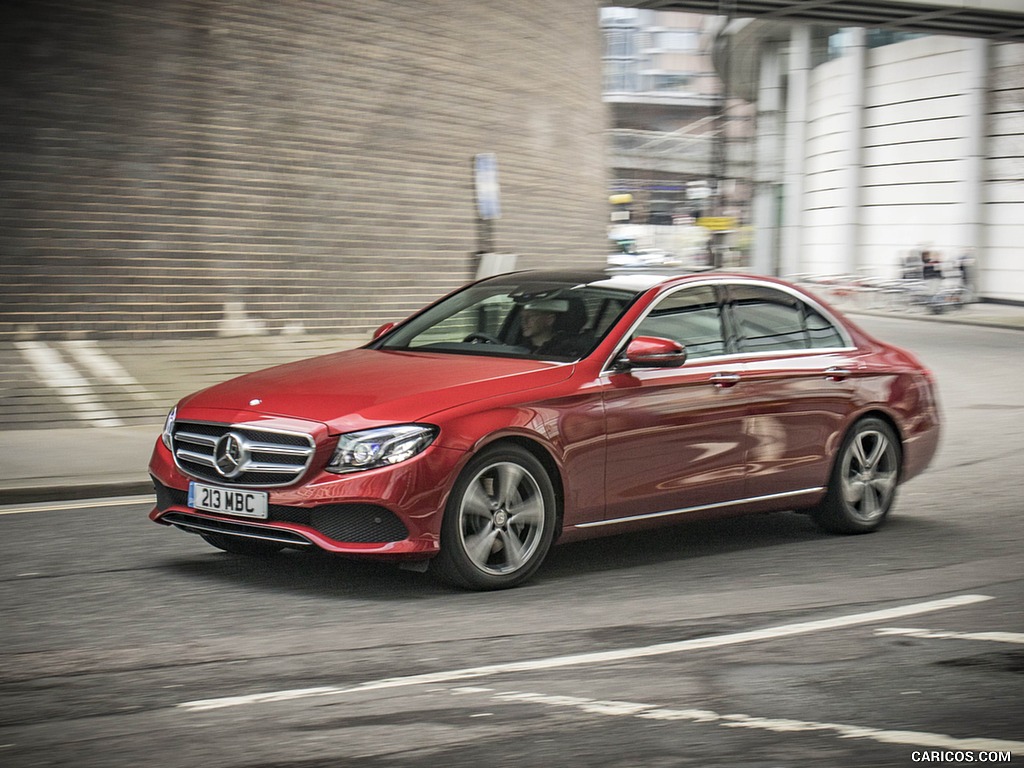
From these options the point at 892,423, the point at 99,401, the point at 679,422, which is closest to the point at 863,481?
the point at 892,423

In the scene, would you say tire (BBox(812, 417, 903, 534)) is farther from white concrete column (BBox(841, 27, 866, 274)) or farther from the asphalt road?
white concrete column (BBox(841, 27, 866, 274))

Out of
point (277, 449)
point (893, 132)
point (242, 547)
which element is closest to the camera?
point (277, 449)

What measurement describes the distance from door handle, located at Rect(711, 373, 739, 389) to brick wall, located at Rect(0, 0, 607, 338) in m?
8.67

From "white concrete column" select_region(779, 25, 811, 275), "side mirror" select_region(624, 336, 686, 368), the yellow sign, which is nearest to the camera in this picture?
"side mirror" select_region(624, 336, 686, 368)

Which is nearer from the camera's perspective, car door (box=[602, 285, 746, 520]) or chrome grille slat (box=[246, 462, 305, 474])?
chrome grille slat (box=[246, 462, 305, 474])

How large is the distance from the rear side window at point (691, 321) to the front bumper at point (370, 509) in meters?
1.59

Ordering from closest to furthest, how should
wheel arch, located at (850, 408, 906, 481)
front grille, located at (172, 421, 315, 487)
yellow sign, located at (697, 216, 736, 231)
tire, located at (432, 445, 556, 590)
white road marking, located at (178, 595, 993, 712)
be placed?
1. white road marking, located at (178, 595, 993, 712)
2. front grille, located at (172, 421, 315, 487)
3. tire, located at (432, 445, 556, 590)
4. wheel arch, located at (850, 408, 906, 481)
5. yellow sign, located at (697, 216, 736, 231)

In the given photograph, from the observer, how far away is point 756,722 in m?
4.48

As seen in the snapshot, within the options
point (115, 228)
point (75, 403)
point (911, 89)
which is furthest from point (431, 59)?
point (911, 89)

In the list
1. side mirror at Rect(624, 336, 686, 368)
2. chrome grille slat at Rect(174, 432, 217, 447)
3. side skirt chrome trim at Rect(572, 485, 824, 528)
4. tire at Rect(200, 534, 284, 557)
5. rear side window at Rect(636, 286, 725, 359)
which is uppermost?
rear side window at Rect(636, 286, 725, 359)

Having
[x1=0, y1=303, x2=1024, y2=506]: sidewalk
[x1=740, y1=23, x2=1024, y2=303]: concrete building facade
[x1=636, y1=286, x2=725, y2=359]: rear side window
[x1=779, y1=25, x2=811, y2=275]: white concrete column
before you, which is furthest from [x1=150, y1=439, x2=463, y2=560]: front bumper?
[x1=779, y1=25, x2=811, y2=275]: white concrete column

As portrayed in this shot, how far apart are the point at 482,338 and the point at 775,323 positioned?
1.75 meters

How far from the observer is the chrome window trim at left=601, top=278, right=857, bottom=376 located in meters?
6.90

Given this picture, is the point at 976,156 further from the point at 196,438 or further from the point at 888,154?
the point at 196,438
